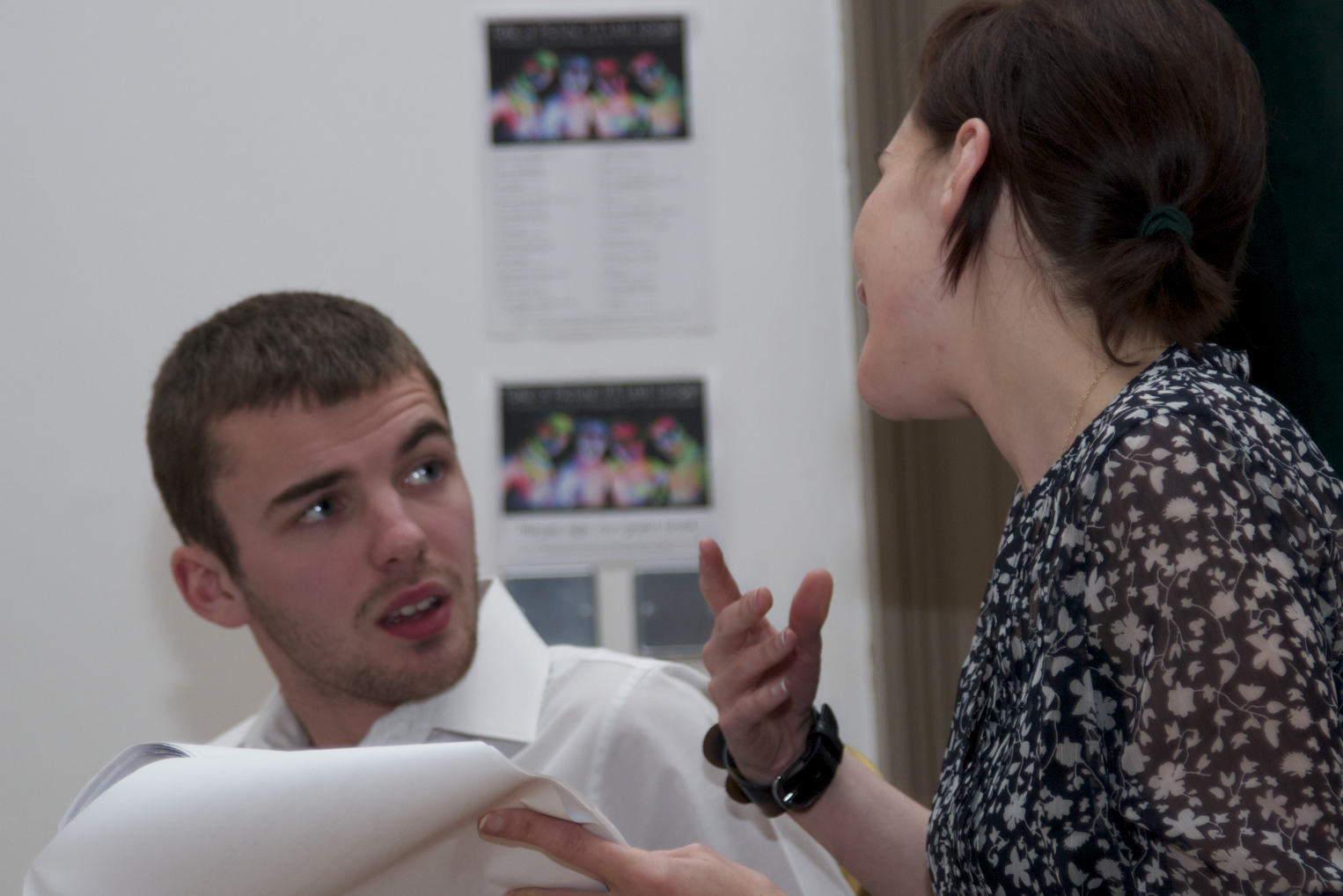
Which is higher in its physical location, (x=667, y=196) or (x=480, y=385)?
(x=667, y=196)

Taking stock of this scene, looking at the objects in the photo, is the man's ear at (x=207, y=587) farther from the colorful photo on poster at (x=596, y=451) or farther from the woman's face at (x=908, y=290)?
the woman's face at (x=908, y=290)

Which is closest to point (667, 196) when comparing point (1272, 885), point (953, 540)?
point (953, 540)

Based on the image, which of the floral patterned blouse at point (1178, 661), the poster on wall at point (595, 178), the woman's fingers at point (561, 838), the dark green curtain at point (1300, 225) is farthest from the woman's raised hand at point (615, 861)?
the poster on wall at point (595, 178)

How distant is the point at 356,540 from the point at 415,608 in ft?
0.28

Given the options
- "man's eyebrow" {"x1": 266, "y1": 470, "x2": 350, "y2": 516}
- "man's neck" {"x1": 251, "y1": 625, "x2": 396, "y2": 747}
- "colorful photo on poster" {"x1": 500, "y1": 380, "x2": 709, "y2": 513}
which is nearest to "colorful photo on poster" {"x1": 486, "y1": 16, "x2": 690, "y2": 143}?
"colorful photo on poster" {"x1": 500, "y1": 380, "x2": 709, "y2": 513}

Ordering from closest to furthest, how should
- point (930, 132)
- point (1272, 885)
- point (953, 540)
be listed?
point (1272, 885) → point (930, 132) → point (953, 540)

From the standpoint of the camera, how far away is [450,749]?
634mm

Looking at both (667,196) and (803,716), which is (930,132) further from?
(667,196)

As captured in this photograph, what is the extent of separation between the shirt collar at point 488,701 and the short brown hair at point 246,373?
219 mm

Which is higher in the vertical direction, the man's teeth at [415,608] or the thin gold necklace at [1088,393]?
the thin gold necklace at [1088,393]

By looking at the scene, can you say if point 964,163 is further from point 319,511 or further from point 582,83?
point 582,83

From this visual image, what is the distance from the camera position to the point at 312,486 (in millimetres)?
1091

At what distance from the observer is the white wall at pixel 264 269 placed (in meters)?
1.41

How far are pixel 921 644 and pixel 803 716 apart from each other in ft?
1.36
